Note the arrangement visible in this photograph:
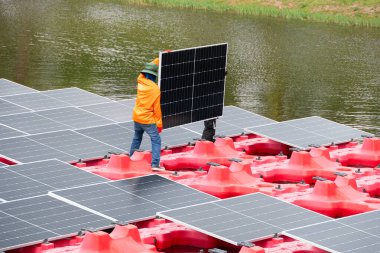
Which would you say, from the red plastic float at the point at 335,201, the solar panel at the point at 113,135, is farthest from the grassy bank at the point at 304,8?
the red plastic float at the point at 335,201

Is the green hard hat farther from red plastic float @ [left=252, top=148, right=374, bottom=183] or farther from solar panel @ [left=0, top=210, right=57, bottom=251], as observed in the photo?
solar panel @ [left=0, top=210, right=57, bottom=251]

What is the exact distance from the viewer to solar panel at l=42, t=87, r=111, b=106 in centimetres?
2586

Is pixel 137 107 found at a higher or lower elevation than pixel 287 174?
higher

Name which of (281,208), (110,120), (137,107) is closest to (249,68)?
(110,120)

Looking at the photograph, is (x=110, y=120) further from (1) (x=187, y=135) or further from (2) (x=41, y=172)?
(2) (x=41, y=172)

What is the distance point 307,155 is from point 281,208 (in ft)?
12.4

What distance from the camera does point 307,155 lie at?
22.0 meters

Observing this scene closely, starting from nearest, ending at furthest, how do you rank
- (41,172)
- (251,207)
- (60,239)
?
(60,239)
(251,207)
(41,172)

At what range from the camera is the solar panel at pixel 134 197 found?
59.5 feet

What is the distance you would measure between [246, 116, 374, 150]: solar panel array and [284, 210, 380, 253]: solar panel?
5024mm

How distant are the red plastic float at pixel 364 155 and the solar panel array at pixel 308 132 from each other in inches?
14.0

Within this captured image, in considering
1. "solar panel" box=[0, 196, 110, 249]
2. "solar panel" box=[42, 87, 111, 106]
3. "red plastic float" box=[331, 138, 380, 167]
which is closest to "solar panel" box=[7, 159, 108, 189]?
"solar panel" box=[0, 196, 110, 249]

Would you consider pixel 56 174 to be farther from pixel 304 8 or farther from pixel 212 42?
pixel 304 8

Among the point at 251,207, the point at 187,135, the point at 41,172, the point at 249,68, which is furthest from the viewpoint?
the point at 249,68
